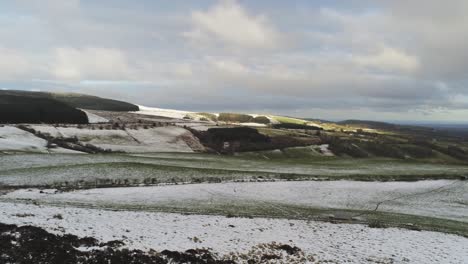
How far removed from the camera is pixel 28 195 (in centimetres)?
3075

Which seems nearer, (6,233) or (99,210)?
(6,233)

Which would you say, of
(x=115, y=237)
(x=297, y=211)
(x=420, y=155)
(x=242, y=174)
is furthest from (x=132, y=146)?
(x=420, y=155)

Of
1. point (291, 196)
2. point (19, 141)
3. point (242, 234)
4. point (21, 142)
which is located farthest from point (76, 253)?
point (19, 141)

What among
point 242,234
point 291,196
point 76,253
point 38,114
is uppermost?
point 38,114

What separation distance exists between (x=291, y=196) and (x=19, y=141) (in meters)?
56.7

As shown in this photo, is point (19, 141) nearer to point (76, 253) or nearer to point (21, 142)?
point (21, 142)

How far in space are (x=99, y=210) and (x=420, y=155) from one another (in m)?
110

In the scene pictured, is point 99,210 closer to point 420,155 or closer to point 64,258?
point 64,258

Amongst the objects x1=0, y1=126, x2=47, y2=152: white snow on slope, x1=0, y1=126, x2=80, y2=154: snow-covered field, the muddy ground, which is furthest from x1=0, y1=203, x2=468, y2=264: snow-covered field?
x1=0, y1=126, x2=47, y2=152: white snow on slope

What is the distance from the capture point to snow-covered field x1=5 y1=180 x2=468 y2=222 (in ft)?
101

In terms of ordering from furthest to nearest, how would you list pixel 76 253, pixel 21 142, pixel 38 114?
pixel 38 114 → pixel 21 142 → pixel 76 253

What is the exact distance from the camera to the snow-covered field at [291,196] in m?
30.8

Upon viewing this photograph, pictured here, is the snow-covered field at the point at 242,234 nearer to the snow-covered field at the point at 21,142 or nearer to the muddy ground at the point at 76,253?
the muddy ground at the point at 76,253

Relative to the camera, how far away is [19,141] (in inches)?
2859
